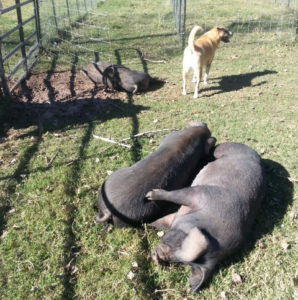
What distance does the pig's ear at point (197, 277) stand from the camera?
295cm

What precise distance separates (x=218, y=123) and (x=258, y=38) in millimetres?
6763

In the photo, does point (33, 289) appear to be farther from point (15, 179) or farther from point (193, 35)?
point (193, 35)

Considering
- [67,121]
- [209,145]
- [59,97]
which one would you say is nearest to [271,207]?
[209,145]

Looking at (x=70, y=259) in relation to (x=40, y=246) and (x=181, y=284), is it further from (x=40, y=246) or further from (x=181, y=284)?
(x=181, y=284)

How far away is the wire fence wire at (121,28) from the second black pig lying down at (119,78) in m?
0.62

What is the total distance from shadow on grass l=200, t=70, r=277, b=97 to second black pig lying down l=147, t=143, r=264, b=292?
3.54 m

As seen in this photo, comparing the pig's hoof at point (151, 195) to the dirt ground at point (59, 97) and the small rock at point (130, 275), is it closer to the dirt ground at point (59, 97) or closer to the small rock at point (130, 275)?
the small rock at point (130, 275)

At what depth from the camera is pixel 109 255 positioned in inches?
129

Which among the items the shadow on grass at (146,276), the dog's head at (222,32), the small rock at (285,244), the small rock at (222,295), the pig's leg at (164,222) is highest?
the dog's head at (222,32)

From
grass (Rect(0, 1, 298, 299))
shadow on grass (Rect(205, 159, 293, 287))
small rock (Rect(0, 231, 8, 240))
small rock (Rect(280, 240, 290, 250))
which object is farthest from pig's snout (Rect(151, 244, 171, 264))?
small rock (Rect(0, 231, 8, 240))

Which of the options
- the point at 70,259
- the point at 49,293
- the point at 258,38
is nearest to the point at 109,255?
the point at 70,259

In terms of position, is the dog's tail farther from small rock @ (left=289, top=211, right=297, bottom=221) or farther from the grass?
small rock @ (left=289, top=211, right=297, bottom=221)

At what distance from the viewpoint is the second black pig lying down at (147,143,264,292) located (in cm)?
296

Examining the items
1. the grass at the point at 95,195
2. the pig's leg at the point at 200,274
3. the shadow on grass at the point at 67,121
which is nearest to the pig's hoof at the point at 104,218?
the grass at the point at 95,195
